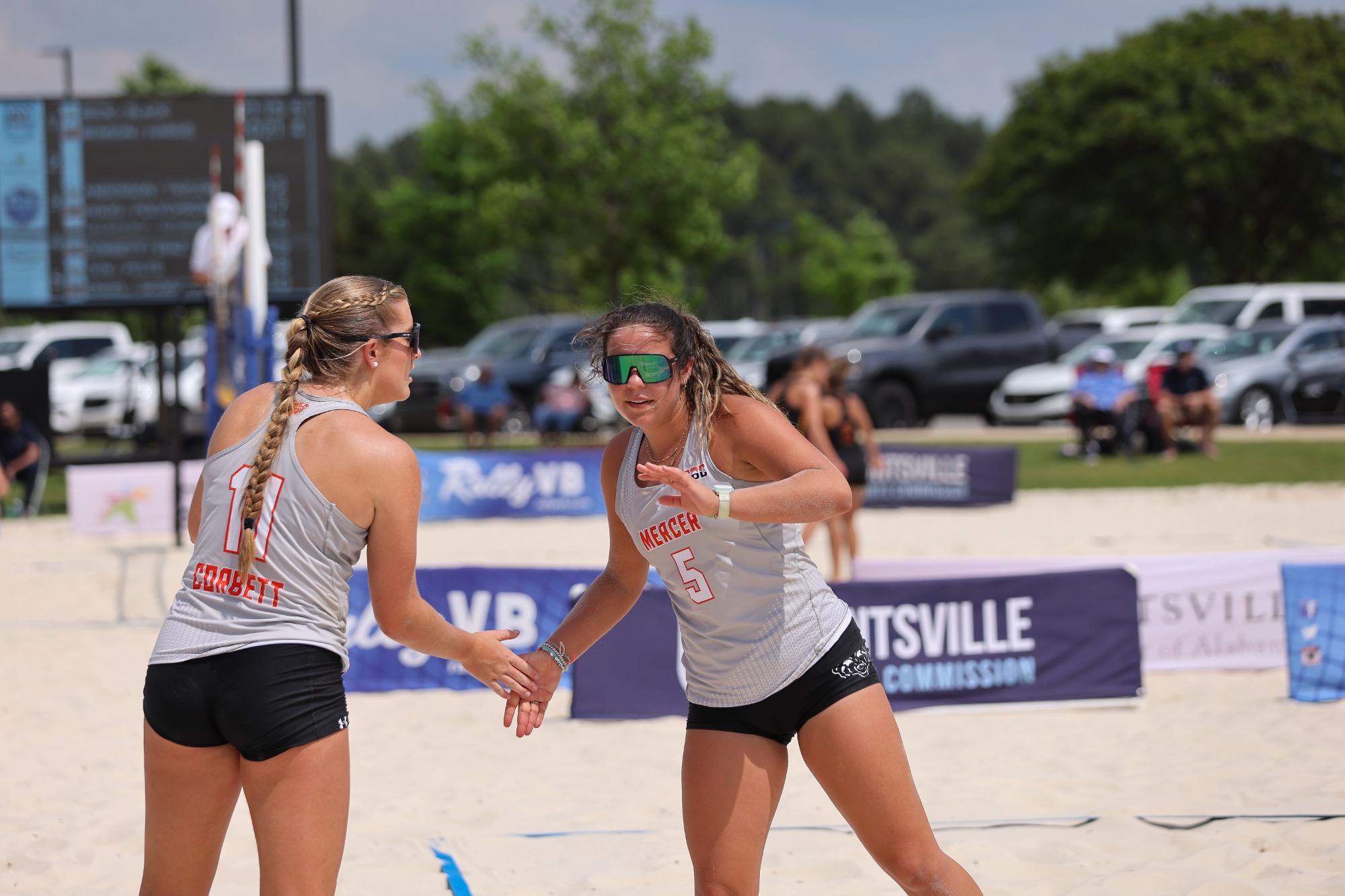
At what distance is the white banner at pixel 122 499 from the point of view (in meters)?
12.4

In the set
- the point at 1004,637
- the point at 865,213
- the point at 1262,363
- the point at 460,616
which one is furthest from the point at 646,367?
the point at 865,213

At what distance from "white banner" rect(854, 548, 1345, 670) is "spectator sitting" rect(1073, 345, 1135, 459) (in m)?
10.4

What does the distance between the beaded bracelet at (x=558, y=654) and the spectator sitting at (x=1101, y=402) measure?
15.3m

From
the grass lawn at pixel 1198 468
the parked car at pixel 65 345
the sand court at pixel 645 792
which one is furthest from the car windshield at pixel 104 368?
the grass lawn at pixel 1198 468

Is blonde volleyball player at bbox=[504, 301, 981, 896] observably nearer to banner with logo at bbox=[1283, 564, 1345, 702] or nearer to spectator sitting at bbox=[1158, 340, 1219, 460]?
banner with logo at bbox=[1283, 564, 1345, 702]

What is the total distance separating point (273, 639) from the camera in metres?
2.45

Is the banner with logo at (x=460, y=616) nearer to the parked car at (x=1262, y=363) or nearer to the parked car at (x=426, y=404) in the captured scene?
the parked car at (x=426, y=404)

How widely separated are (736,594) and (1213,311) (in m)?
23.6

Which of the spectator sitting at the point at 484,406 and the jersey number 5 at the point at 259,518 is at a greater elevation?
the jersey number 5 at the point at 259,518

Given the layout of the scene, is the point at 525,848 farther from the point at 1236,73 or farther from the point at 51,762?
the point at 1236,73

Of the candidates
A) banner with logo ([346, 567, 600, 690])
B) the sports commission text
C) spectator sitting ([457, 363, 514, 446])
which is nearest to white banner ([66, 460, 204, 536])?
banner with logo ([346, 567, 600, 690])

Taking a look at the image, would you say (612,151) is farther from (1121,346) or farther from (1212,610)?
(1212,610)

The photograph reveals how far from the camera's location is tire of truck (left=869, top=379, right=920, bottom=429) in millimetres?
20141

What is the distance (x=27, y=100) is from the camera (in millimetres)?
12781
